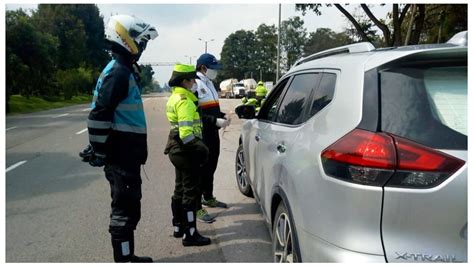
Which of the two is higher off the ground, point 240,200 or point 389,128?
point 389,128

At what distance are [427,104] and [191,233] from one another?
8.68 feet

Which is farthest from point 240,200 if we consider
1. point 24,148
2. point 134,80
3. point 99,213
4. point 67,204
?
point 24,148

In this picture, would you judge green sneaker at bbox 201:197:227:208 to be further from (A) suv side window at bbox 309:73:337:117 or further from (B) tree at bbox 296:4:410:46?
(B) tree at bbox 296:4:410:46

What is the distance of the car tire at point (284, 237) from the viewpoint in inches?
99.2

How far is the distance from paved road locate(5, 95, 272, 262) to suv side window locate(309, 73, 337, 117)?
1.64m

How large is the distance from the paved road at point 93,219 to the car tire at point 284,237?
26.3 inches

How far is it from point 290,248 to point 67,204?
11.9 ft

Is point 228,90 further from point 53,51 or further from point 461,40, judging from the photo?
point 461,40

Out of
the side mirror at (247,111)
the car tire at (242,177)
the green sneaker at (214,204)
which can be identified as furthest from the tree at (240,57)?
the side mirror at (247,111)

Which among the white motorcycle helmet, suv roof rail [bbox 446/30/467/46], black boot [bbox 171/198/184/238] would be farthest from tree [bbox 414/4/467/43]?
the white motorcycle helmet

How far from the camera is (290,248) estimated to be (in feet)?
8.82

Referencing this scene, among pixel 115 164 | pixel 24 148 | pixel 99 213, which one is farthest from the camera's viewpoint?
pixel 24 148

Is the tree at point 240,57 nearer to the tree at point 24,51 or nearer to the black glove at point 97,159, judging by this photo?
the tree at point 24,51

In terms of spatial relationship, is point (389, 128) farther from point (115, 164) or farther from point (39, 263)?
point (39, 263)
